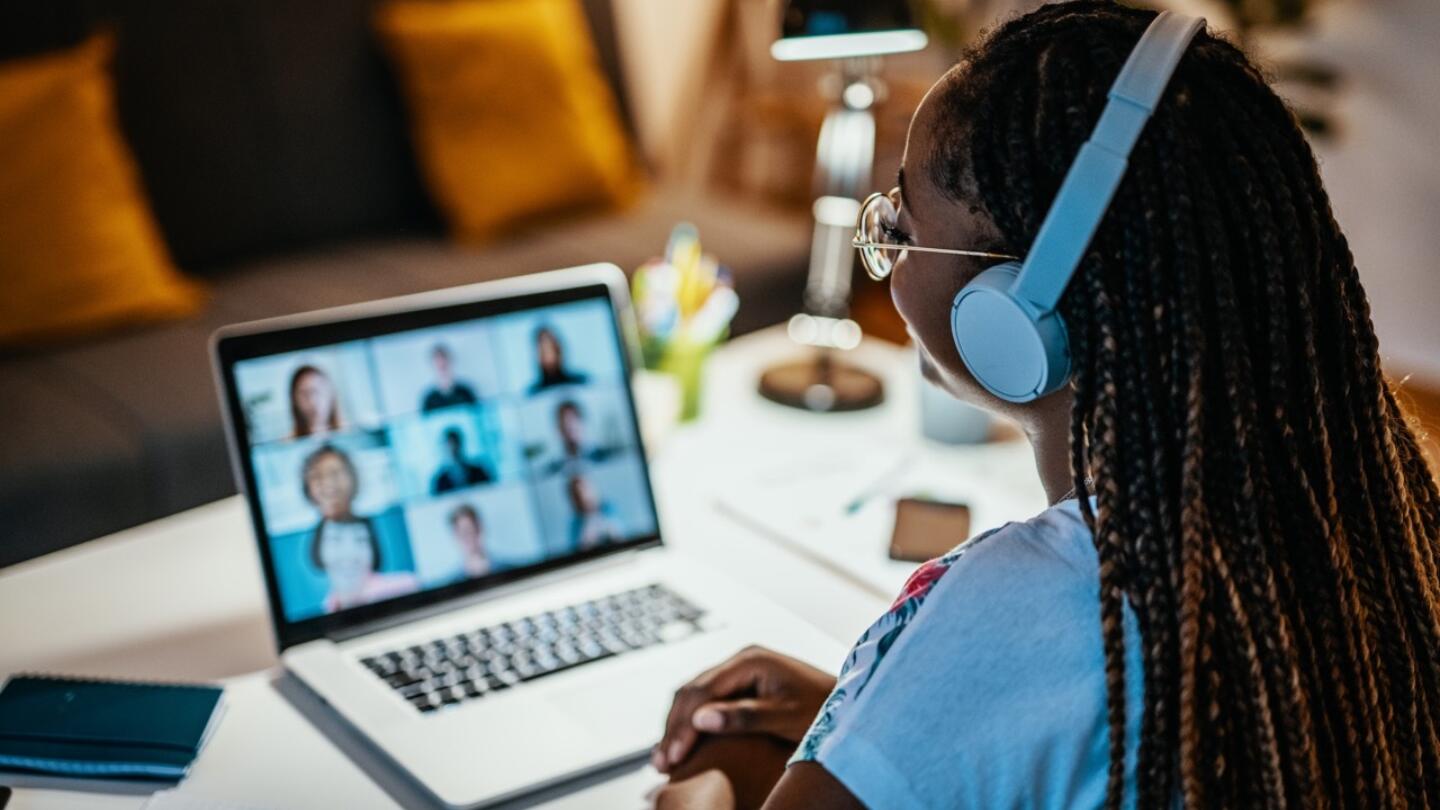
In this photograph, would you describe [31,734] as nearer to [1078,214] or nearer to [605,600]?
[605,600]

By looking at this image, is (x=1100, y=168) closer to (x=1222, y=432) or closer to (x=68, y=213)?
(x=1222, y=432)

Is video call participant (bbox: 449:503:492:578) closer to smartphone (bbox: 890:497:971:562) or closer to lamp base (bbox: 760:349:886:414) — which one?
smartphone (bbox: 890:497:971:562)

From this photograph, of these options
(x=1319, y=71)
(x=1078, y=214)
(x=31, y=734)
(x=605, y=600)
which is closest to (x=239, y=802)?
(x=31, y=734)

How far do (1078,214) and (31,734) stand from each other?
2.44 feet

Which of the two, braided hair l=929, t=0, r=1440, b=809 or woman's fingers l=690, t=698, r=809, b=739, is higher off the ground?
braided hair l=929, t=0, r=1440, b=809

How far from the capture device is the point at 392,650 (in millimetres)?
1013

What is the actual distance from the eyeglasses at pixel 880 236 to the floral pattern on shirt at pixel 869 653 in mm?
190


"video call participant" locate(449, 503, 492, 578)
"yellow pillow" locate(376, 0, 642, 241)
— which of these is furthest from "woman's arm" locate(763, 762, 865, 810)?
"yellow pillow" locate(376, 0, 642, 241)

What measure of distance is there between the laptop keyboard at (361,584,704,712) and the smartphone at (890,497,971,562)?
0.23m

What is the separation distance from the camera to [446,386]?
3.68ft

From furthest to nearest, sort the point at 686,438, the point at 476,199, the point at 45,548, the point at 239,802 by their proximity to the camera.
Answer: the point at 476,199 < the point at 45,548 < the point at 686,438 < the point at 239,802

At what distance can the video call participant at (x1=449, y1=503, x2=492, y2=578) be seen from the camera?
1083 mm

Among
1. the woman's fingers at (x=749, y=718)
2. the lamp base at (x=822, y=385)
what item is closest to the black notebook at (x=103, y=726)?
the woman's fingers at (x=749, y=718)

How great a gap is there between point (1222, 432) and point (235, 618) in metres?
0.83
